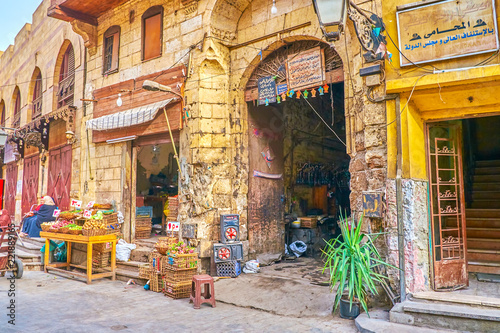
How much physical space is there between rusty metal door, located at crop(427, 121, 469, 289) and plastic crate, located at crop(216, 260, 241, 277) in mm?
3770

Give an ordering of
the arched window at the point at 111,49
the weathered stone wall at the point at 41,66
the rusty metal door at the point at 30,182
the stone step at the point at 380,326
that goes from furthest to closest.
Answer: the rusty metal door at the point at 30,182 < the weathered stone wall at the point at 41,66 < the arched window at the point at 111,49 < the stone step at the point at 380,326

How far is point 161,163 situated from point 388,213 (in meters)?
9.09

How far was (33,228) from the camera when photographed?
11203mm

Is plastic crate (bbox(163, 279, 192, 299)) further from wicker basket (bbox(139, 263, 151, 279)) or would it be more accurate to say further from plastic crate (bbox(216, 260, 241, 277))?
plastic crate (bbox(216, 260, 241, 277))

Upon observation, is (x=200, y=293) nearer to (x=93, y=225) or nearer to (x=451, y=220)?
(x=93, y=225)

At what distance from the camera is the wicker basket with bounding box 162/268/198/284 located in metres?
6.34

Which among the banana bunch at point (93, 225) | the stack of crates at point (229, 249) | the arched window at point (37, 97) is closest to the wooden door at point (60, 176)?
the arched window at point (37, 97)

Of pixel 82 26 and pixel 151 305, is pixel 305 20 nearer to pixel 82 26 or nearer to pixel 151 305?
pixel 151 305

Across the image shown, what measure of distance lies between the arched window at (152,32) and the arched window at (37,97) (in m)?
8.60

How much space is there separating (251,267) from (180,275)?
1.84m

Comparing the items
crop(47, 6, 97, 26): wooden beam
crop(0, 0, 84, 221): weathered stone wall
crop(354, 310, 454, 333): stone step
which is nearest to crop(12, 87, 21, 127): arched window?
crop(0, 0, 84, 221): weathered stone wall

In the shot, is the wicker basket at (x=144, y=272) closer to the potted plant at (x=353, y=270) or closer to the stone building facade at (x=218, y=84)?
the stone building facade at (x=218, y=84)

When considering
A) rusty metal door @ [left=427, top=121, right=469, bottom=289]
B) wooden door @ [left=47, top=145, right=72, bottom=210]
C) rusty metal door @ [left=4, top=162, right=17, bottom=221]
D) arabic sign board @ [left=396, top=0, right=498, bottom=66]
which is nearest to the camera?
arabic sign board @ [left=396, top=0, right=498, bottom=66]

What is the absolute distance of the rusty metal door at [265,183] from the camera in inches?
328
